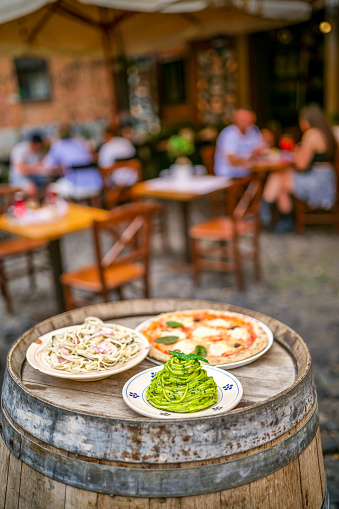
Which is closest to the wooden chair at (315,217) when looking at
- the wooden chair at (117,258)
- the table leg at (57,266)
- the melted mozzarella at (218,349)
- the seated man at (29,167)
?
the wooden chair at (117,258)

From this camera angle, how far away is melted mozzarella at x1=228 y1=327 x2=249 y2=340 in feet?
6.12

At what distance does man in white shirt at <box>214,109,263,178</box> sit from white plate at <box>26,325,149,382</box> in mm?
5076

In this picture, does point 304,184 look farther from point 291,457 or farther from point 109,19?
point 291,457

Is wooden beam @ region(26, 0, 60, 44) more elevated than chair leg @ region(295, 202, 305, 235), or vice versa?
wooden beam @ region(26, 0, 60, 44)

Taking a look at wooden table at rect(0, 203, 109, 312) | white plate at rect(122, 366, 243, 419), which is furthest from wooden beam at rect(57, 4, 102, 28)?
white plate at rect(122, 366, 243, 419)

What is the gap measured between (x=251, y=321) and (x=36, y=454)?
946mm

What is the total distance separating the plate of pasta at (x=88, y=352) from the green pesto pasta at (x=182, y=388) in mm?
182

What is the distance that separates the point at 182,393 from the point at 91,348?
41 cm

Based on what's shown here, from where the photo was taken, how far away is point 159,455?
1.29 m

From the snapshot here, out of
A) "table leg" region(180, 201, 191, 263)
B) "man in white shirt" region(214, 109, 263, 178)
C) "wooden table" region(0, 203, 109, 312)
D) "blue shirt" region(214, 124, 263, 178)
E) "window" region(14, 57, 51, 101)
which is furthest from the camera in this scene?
"window" region(14, 57, 51, 101)

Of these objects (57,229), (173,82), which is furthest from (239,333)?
(173,82)

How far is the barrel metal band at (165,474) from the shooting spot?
1295 millimetres

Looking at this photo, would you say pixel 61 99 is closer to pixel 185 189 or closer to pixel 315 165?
pixel 315 165

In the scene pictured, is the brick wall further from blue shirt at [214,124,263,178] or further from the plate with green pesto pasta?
the plate with green pesto pasta
